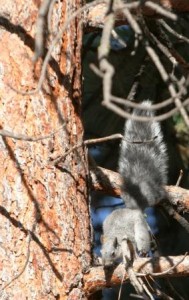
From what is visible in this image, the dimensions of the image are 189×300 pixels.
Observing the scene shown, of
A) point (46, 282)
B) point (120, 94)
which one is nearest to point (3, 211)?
point (46, 282)

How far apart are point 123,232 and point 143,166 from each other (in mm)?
218

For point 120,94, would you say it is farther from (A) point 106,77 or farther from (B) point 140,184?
(A) point 106,77

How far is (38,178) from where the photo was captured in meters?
1.89

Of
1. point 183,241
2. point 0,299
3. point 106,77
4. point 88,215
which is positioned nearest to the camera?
point 106,77

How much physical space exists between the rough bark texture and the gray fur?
30 centimetres

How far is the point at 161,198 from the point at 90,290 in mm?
484

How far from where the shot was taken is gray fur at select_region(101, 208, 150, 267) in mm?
2234

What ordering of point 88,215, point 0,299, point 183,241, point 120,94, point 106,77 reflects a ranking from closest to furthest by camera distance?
1. point 106,77
2. point 0,299
3. point 88,215
4. point 120,94
5. point 183,241

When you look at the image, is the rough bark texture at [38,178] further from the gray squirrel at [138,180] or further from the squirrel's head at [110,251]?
the gray squirrel at [138,180]

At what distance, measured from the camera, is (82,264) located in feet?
6.27

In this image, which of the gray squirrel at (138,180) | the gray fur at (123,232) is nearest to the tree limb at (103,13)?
the gray squirrel at (138,180)

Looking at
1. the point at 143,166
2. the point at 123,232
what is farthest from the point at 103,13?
the point at 123,232

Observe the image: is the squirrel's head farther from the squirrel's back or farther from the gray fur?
the squirrel's back

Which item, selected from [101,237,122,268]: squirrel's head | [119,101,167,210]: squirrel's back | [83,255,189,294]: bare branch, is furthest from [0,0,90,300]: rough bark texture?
[119,101,167,210]: squirrel's back
